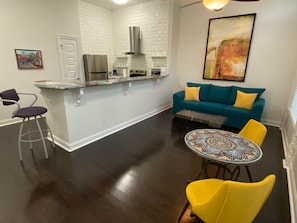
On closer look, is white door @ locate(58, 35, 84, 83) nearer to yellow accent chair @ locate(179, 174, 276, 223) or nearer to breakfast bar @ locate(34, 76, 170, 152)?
breakfast bar @ locate(34, 76, 170, 152)

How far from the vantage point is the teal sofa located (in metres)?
3.67

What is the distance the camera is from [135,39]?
539cm

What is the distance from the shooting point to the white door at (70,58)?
4.66 metres

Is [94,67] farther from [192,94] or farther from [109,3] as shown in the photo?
[192,94]

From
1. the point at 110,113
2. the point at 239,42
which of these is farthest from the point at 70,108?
the point at 239,42

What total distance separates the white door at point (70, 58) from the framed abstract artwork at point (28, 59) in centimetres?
59

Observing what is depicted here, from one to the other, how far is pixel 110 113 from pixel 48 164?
1.42m

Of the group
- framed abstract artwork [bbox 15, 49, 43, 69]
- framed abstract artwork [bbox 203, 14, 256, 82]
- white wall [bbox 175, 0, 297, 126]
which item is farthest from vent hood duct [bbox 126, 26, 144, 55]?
framed abstract artwork [bbox 15, 49, 43, 69]

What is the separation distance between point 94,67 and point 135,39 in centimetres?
160

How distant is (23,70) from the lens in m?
3.99

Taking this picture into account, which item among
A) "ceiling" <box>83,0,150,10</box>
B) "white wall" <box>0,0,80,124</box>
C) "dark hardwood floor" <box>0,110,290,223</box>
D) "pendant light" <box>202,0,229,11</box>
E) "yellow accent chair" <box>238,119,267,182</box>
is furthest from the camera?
"ceiling" <box>83,0,150,10</box>

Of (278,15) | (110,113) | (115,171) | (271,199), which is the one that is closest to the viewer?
(271,199)

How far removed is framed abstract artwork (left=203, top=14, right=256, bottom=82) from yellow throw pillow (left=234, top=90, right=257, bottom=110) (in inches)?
25.7

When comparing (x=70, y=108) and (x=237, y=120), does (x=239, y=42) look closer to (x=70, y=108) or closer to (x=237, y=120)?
(x=237, y=120)
